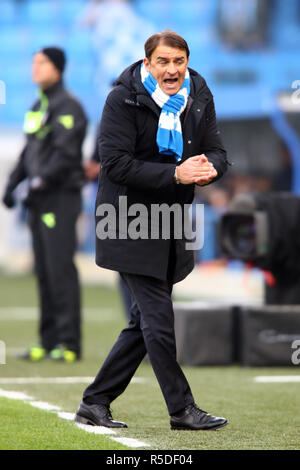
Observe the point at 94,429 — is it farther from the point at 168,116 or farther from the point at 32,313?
the point at 32,313

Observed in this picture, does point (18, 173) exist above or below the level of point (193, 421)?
above

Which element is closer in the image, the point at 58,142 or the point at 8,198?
the point at 58,142

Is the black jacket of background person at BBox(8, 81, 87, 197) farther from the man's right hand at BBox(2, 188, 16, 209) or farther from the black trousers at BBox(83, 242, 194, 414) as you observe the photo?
the black trousers at BBox(83, 242, 194, 414)

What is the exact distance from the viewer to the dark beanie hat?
9438 mm

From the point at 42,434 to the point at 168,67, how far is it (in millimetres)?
1756

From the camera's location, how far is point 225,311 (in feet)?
30.2

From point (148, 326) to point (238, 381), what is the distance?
2.48 metres

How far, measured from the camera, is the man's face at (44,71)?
374 inches

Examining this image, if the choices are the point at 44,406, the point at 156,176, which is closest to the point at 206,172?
the point at 156,176

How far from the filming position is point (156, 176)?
5758 millimetres

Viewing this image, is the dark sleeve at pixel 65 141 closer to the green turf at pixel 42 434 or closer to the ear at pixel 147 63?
the green turf at pixel 42 434

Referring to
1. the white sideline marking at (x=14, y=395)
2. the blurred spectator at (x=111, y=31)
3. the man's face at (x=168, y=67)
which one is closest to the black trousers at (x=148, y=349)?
the man's face at (x=168, y=67)
